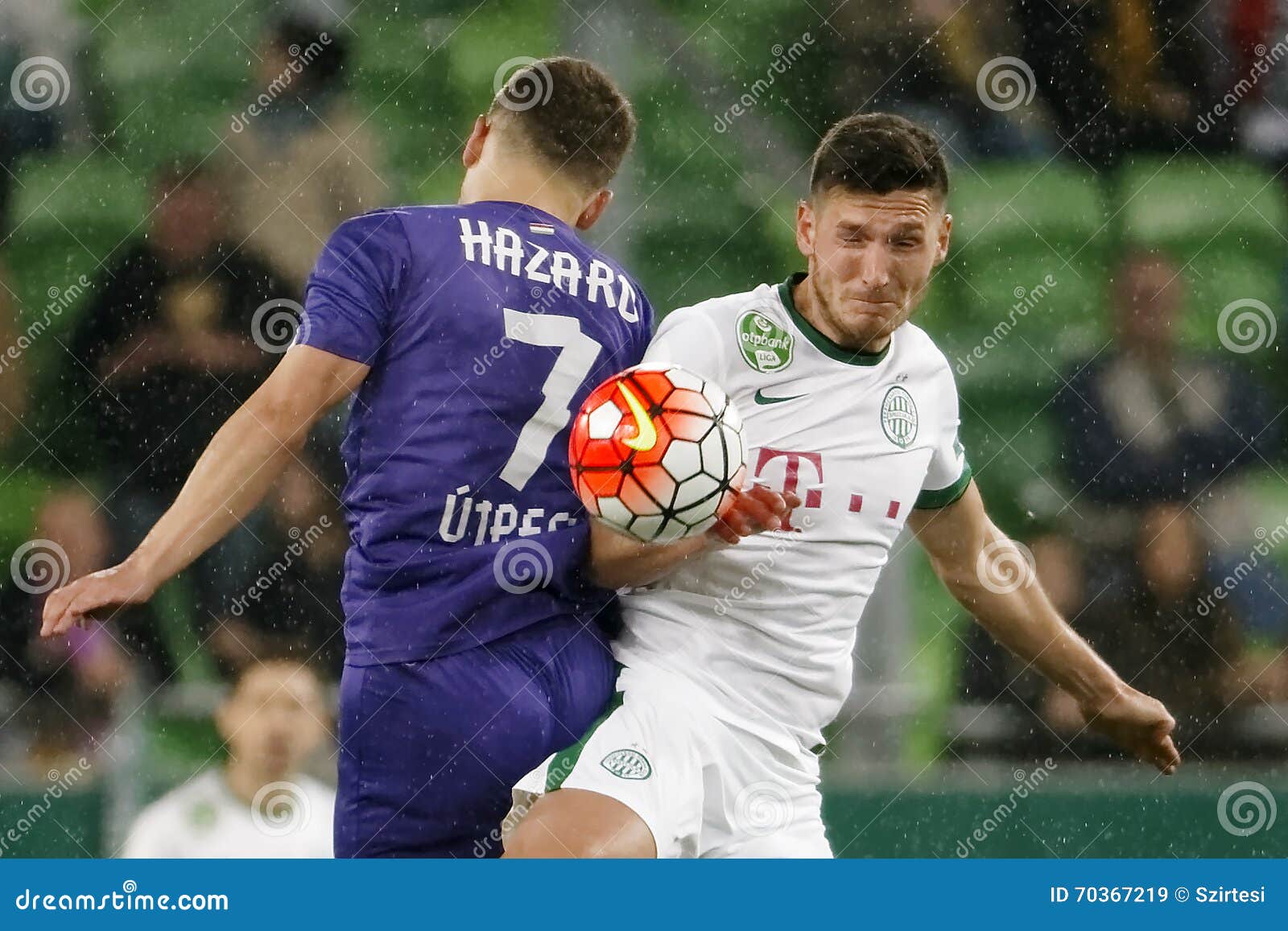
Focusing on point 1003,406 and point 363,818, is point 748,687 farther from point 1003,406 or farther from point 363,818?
point 1003,406

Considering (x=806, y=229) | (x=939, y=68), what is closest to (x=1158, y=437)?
(x=939, y=68)

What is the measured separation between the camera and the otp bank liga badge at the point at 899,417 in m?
3.61

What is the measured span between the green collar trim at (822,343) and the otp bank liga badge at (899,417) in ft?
0.28

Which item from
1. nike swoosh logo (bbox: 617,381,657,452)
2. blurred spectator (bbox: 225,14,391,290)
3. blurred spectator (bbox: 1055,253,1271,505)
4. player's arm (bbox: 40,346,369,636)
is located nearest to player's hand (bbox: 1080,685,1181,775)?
nike swoosh logo (bbox: 617,381,657,452)

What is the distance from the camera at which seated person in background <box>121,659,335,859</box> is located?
16.4 feet

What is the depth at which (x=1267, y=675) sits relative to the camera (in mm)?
6293

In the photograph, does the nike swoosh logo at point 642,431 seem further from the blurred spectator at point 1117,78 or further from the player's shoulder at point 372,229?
the blurred spectator at point 1117,78

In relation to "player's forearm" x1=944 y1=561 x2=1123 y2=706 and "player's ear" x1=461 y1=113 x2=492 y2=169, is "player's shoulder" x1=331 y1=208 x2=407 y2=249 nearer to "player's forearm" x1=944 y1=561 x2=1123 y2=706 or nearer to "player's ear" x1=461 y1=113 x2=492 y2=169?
"player's ear" x1=461 y1=113 x2=492 y2=169

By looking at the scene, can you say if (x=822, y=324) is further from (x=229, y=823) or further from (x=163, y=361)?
(x=163, y=361)

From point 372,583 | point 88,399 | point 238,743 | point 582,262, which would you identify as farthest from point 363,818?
point 88,399

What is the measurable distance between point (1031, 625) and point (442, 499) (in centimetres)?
147

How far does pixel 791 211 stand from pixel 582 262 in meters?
2.98

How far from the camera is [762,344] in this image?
3.53m

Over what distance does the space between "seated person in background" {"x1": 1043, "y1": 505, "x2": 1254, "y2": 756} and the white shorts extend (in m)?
2.89
